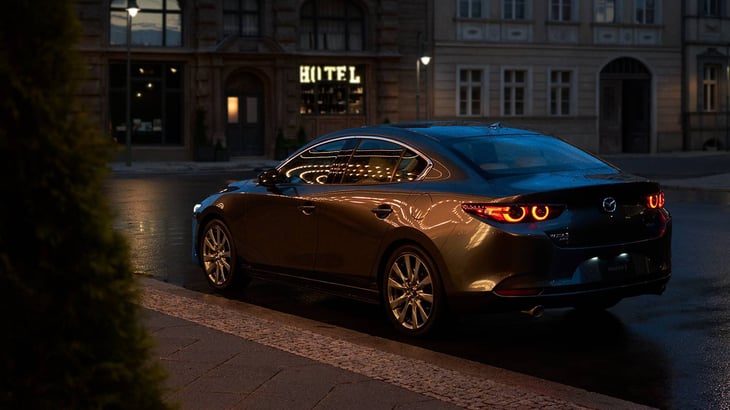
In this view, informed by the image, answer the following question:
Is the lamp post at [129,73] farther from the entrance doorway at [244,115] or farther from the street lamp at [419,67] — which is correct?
the street lamp at [419,67]

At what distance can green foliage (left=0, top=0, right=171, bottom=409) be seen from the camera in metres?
2.77

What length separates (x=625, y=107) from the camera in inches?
1796

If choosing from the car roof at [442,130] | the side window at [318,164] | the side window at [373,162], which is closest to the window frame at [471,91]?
the side window at [318,164]

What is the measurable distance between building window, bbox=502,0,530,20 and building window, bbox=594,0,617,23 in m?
3.08

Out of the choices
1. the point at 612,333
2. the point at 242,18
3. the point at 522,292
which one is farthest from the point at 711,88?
the point at 522,292

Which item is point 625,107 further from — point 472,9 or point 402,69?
point 402,69

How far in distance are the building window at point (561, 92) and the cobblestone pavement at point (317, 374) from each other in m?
37.0

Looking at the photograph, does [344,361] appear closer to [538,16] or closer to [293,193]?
[293,193]

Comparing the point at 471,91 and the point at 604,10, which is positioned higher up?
the point at 604,10

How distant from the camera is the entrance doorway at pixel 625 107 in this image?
44.9 metres

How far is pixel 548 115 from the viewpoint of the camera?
43719 mm

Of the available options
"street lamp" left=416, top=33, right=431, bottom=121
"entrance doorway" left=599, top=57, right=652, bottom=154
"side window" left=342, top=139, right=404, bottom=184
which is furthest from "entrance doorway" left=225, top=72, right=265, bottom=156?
"side window" left=342, top=139, right=404, bottom=184

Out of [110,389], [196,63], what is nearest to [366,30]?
[196,63]

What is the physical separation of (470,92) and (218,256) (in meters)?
33.0
